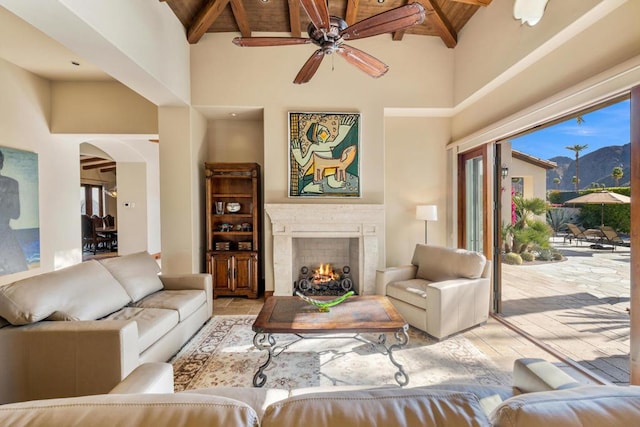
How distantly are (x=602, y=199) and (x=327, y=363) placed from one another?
9.06 ft

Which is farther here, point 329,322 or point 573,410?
point 329,322

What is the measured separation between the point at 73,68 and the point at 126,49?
2.21 meters

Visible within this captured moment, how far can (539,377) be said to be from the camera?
124 centimetres

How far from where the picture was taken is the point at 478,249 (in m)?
4.13

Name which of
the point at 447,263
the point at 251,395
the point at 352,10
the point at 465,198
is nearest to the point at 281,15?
the point at 352,10

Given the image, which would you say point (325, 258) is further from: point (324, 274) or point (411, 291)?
point (411, 291)

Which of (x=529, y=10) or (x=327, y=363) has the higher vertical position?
(x=529, y=10)

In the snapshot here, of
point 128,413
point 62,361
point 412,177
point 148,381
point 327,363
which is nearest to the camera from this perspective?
point 128,413

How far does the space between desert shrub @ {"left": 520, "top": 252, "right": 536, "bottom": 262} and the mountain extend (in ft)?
2.97

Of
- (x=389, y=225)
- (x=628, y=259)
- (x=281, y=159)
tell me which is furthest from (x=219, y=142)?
(x=628, y=259)

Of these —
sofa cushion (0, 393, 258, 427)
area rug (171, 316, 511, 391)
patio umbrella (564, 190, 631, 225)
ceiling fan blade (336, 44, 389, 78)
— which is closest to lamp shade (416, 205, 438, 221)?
patio umbrella (564, 190, 631, 225)

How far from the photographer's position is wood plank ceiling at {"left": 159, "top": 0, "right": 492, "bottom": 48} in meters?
3.67

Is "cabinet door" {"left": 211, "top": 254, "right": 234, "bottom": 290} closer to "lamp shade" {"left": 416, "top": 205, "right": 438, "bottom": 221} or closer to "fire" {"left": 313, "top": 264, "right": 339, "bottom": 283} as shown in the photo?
"fire" {"left": 313, "top": 264, "right": 339, "bottom": 283}

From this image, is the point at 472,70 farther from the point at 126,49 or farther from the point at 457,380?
the point at 126,49
